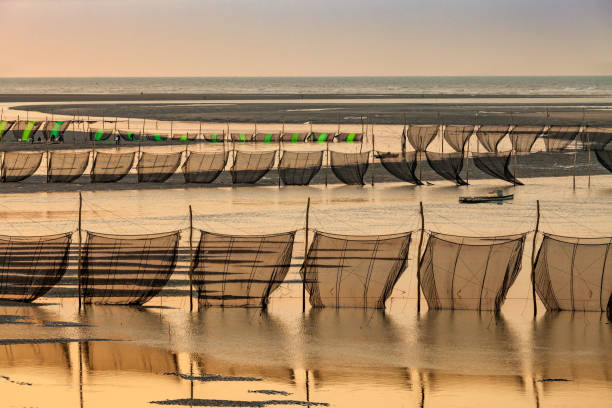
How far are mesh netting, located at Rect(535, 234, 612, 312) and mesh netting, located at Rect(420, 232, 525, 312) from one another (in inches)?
27.5

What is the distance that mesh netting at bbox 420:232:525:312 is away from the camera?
69.6ft

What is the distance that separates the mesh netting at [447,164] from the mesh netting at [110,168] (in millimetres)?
14515

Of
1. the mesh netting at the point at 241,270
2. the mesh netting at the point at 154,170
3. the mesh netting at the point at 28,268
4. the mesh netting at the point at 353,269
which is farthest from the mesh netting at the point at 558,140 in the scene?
A: the mesh netting at the point at 28,268

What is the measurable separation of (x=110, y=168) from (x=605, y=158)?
24.8m

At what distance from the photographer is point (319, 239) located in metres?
21.8

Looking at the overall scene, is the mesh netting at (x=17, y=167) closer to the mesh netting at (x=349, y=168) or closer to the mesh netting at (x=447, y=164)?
the mesh netting at (x=349, y=168)

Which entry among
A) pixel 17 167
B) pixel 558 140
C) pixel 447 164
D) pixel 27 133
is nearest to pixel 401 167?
pixel 447 164

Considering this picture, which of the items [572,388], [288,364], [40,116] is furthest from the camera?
[40,116]

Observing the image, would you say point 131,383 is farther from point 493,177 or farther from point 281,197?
Result: point 493,177

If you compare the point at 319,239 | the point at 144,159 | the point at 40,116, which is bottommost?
the point at 319,239

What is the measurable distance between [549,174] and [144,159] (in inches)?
820

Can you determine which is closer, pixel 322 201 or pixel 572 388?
pixel 572 388

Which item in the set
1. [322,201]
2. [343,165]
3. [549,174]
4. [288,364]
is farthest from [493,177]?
[288,364]

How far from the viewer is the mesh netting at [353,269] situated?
70.6 feet
